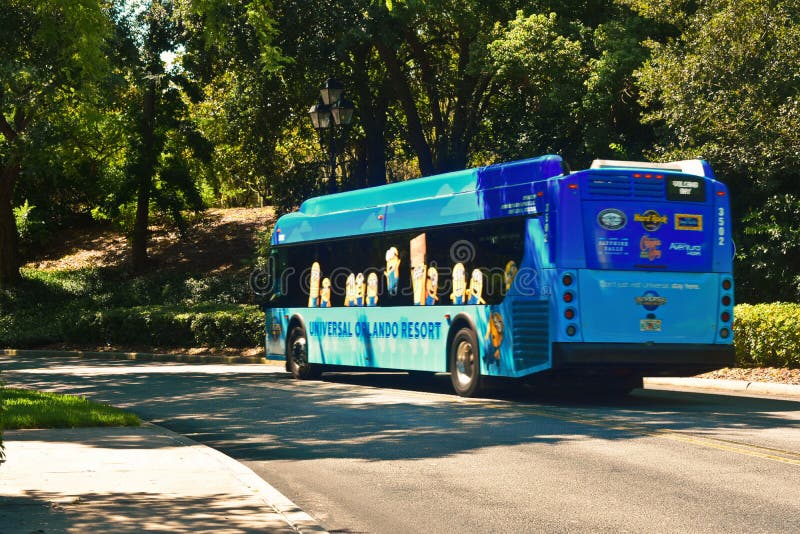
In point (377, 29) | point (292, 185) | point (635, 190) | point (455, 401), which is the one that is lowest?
point (455, 401)

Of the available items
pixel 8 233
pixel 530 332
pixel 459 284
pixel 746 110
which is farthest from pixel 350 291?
pixel 8 233

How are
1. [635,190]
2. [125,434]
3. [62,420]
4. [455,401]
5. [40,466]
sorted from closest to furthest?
[40,466], [125,434], [62,420], [635,190], [455,401]

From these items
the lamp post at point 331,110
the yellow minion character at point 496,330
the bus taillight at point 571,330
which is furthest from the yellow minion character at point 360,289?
the lamp post at point 331,110

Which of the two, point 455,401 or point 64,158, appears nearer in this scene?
point 455,401

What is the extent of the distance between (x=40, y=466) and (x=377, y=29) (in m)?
24.7

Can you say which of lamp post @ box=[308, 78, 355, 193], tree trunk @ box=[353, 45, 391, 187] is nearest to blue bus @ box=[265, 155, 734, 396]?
lamp post @ box=[308, 78, 355, 193]

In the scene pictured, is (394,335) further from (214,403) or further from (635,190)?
(635,190)

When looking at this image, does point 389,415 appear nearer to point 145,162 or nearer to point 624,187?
point 624,187

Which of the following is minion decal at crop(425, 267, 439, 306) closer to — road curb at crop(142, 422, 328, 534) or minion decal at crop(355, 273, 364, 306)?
minion decal at crop(355, 273, 364, 306)

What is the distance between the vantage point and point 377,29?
33156 millimetres

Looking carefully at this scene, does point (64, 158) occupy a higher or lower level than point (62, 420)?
higher

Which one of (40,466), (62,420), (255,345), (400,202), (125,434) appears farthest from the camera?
(255,345)

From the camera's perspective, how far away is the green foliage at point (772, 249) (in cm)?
2459

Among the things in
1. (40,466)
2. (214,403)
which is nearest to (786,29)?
(214,403)
